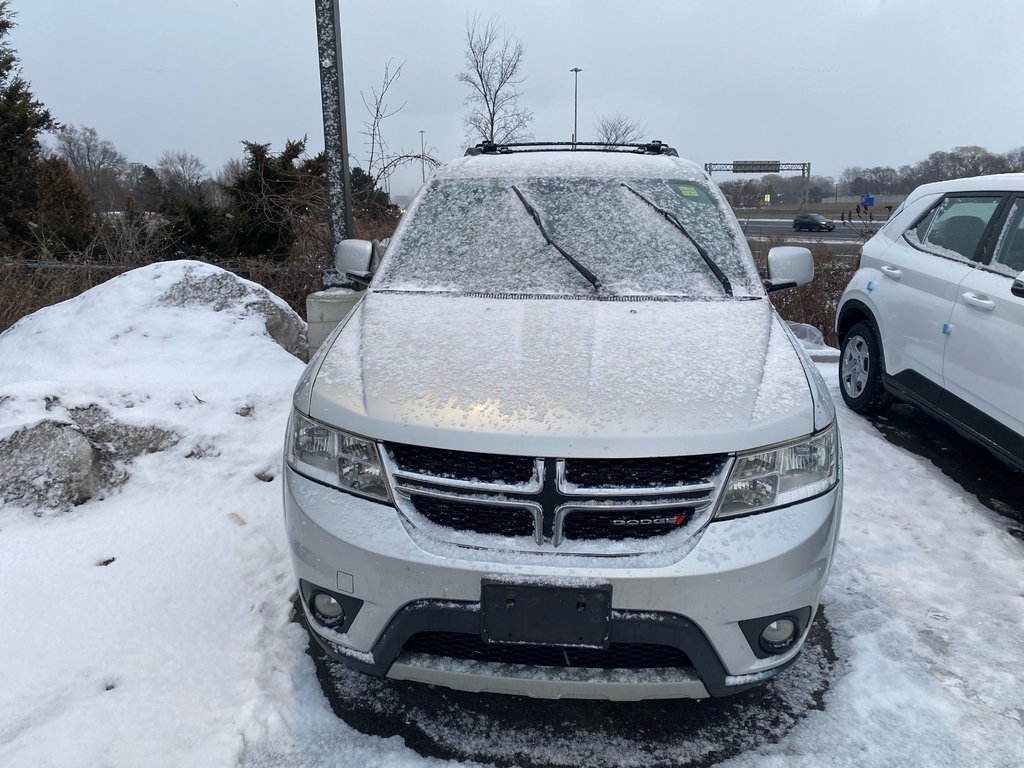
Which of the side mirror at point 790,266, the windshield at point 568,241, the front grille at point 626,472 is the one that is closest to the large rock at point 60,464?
the windshield at point 568,241

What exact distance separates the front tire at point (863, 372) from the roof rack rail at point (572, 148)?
2.16 metres

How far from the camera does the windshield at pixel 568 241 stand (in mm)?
3059

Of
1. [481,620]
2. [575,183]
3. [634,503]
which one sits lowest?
[481,620]

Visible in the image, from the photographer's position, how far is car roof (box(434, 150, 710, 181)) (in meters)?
3.65

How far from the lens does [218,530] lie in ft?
11.1

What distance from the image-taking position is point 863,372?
5387 millimetres

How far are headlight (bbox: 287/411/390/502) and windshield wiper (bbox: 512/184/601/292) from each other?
4.44 ft

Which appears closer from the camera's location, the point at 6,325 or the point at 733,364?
the point at 733,364

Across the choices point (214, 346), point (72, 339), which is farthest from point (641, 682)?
point (72, 339)

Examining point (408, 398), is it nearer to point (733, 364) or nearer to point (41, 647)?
point (733, 364)

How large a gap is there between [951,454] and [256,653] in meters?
4.61

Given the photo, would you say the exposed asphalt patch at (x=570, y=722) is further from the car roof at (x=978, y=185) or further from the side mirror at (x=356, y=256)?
the car roof at (x=978, y=185)

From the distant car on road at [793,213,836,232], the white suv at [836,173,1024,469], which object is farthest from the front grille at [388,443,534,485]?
the distant car on road at [793,213,836,232]

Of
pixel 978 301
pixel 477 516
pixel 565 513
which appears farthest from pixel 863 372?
pixel 477 516
